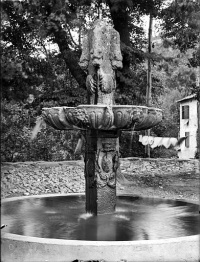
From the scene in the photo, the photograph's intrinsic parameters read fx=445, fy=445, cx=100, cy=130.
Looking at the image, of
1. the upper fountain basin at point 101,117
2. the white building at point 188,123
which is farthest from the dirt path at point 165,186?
the white building at point 188,123

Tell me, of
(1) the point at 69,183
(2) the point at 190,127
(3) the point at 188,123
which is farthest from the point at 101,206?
(3) the point at 188,123

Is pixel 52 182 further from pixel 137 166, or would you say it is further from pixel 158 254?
Answer: pixel 158 254

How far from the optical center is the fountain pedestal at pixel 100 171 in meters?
7.24

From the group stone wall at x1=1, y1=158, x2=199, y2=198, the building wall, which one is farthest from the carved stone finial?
the building wall

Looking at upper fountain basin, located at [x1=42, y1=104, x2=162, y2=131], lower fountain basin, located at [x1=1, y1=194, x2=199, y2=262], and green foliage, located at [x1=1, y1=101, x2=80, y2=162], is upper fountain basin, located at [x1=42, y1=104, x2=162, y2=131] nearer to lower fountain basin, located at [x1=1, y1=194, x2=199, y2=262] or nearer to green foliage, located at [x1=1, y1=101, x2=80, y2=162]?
lower fountain basin, located at [x1=1, y1=194, x2=199, y2=262]

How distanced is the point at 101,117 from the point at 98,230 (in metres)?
1.56

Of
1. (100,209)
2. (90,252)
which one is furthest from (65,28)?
(90,252)

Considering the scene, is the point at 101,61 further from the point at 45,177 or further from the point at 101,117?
the point at 45,177

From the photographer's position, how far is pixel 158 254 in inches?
194

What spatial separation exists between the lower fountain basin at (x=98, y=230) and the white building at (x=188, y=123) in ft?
90.9

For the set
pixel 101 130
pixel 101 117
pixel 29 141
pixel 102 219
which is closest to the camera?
pixel 101 117

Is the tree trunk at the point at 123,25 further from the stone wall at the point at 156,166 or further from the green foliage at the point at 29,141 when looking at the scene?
the stone wall at the point at 156,166

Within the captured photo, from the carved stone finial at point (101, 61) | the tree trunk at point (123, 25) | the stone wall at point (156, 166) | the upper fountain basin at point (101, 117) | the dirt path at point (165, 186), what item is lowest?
the dirt path at point (165, 186)

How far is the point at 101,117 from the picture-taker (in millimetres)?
6301
